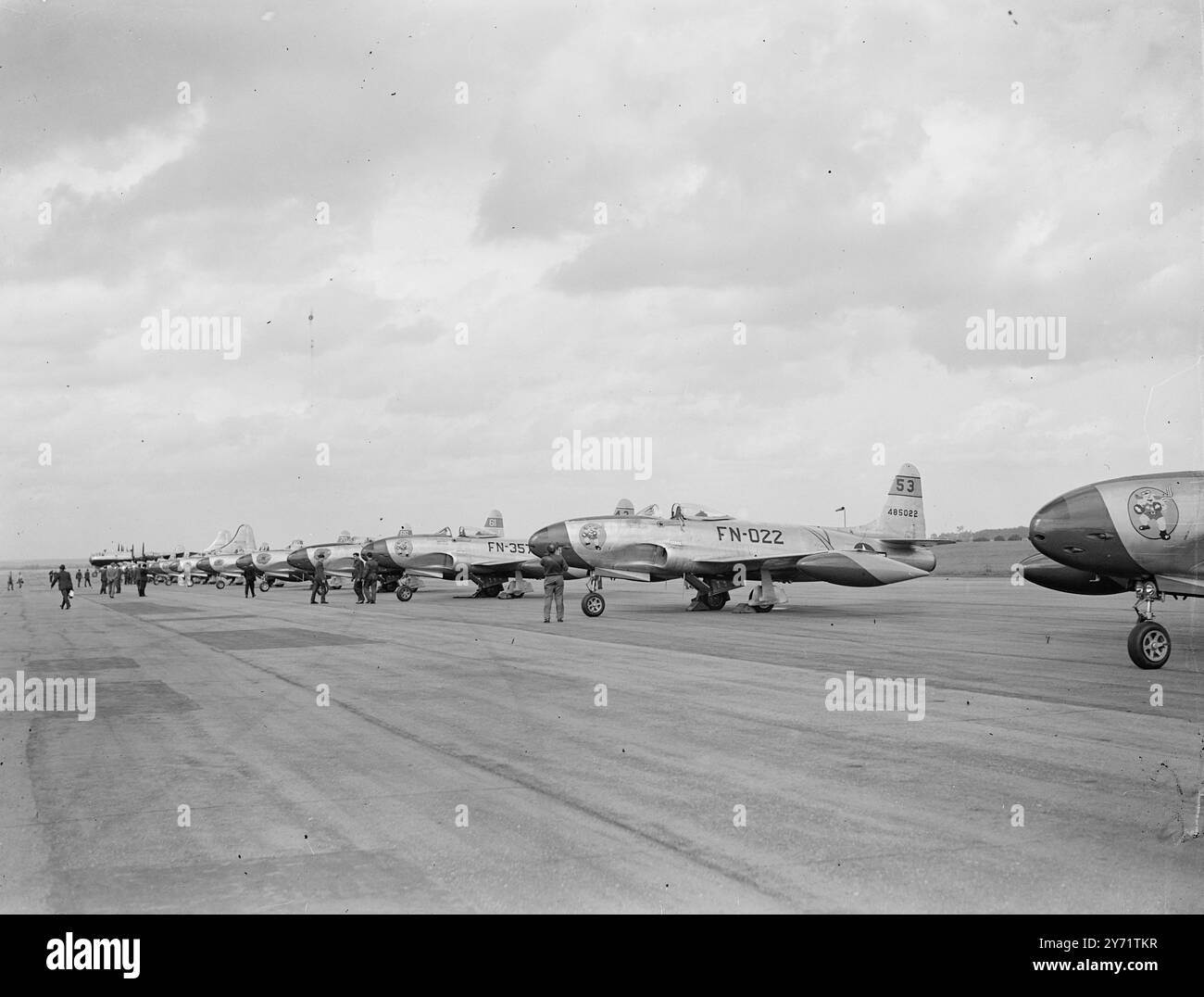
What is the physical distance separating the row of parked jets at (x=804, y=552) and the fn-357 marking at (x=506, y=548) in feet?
0.15

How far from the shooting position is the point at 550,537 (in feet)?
84.8

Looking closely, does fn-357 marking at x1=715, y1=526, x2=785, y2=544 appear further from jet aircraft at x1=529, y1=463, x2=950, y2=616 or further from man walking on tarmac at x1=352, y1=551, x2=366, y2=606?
man walking on tarmac at x1=352, y1=551, x2=366, y2=606

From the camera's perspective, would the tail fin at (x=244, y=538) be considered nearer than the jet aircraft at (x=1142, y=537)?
No

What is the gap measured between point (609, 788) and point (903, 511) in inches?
986

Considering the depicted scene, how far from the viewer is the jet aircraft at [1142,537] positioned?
39.8 ft

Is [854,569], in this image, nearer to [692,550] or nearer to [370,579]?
[692,550]

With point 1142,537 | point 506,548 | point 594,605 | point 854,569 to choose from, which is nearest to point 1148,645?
point 1142,537

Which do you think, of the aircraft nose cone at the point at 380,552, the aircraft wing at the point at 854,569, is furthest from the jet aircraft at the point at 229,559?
the aircraft wing at the point at 854,569

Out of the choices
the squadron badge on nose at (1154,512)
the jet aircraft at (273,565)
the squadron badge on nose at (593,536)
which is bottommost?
the jet aircraft at (273,565)

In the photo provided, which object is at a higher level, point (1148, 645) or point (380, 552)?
point (380, 552)

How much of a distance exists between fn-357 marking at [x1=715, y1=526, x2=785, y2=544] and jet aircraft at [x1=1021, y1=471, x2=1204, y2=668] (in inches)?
507

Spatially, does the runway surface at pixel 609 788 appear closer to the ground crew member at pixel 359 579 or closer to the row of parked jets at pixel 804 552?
the row of parked jets at pixel 804 552

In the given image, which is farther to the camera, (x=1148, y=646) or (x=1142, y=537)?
(x=1142, y=537)
